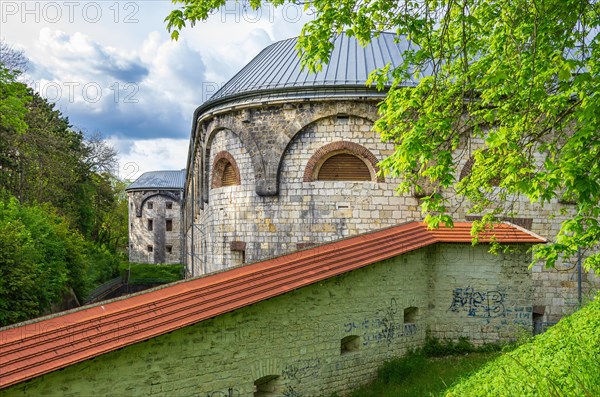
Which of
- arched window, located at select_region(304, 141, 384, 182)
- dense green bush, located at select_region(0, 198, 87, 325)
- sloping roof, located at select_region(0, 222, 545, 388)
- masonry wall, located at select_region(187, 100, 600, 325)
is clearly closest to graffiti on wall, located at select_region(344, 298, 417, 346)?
sloping roof, located at select_region(0, 222, 545, 388)

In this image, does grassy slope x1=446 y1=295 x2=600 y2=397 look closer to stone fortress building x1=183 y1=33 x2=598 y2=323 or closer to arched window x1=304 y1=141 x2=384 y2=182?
stone fortress building x1=183 y1=33 x2=598 y2=323

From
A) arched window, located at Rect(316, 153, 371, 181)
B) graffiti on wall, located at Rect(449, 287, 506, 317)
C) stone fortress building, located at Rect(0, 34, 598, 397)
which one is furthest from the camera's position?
arched window, located at Rect(316, 153, 371, 181)

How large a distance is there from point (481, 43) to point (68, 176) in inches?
723

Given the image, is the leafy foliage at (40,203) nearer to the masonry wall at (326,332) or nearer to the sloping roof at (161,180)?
the masonry wall at (326,332)

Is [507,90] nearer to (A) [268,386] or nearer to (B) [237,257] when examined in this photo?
(A) [268,386]

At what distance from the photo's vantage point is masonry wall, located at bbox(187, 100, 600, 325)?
12.5 m

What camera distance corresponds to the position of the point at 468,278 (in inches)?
393

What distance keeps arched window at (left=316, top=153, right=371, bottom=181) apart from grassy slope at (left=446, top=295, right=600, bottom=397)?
22.2 ft

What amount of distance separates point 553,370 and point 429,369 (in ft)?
14.0

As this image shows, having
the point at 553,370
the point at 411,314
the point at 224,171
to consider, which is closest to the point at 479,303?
the point at 411,314

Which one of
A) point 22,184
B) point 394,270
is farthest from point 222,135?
point 22,184

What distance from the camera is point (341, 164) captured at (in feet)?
41.7

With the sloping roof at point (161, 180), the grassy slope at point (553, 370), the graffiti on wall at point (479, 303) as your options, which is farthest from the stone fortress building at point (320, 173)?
the sloping roof at point (161, 180)

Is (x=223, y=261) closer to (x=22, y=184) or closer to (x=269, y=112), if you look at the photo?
(x=269, y=112)
